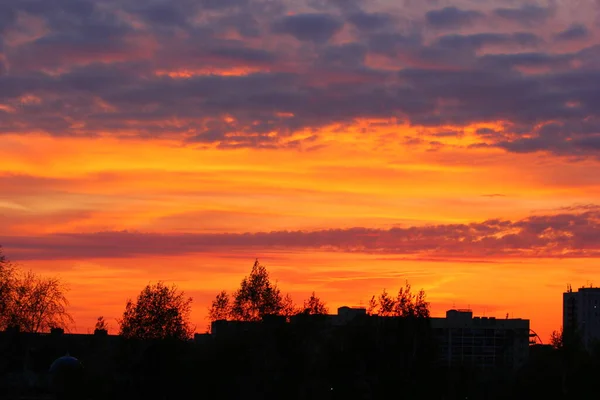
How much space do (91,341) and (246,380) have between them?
39.9 meters

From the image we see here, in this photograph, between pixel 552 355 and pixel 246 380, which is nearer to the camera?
pixel 246 380

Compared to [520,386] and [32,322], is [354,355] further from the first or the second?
[32,322]

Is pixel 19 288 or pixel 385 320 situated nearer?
pixel 19 288

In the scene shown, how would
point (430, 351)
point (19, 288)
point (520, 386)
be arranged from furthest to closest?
point (520, 386) < point (430, 351) < point (19, 288)

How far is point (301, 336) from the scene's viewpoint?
98812mm

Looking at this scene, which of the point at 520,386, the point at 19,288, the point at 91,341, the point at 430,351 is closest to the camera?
the point at 19,288

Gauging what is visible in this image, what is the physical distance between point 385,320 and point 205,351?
17.0 metres

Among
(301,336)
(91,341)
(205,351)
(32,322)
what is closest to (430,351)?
(301,336)

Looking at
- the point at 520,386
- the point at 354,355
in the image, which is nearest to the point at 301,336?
the point at 354,355

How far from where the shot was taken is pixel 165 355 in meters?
101

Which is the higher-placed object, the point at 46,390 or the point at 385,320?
the point at 385,320

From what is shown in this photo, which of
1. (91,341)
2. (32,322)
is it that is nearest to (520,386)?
(32,322)

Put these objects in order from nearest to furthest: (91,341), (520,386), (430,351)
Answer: (430,351)
(520,386)
(91,341)

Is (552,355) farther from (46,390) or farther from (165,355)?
(46,390)
